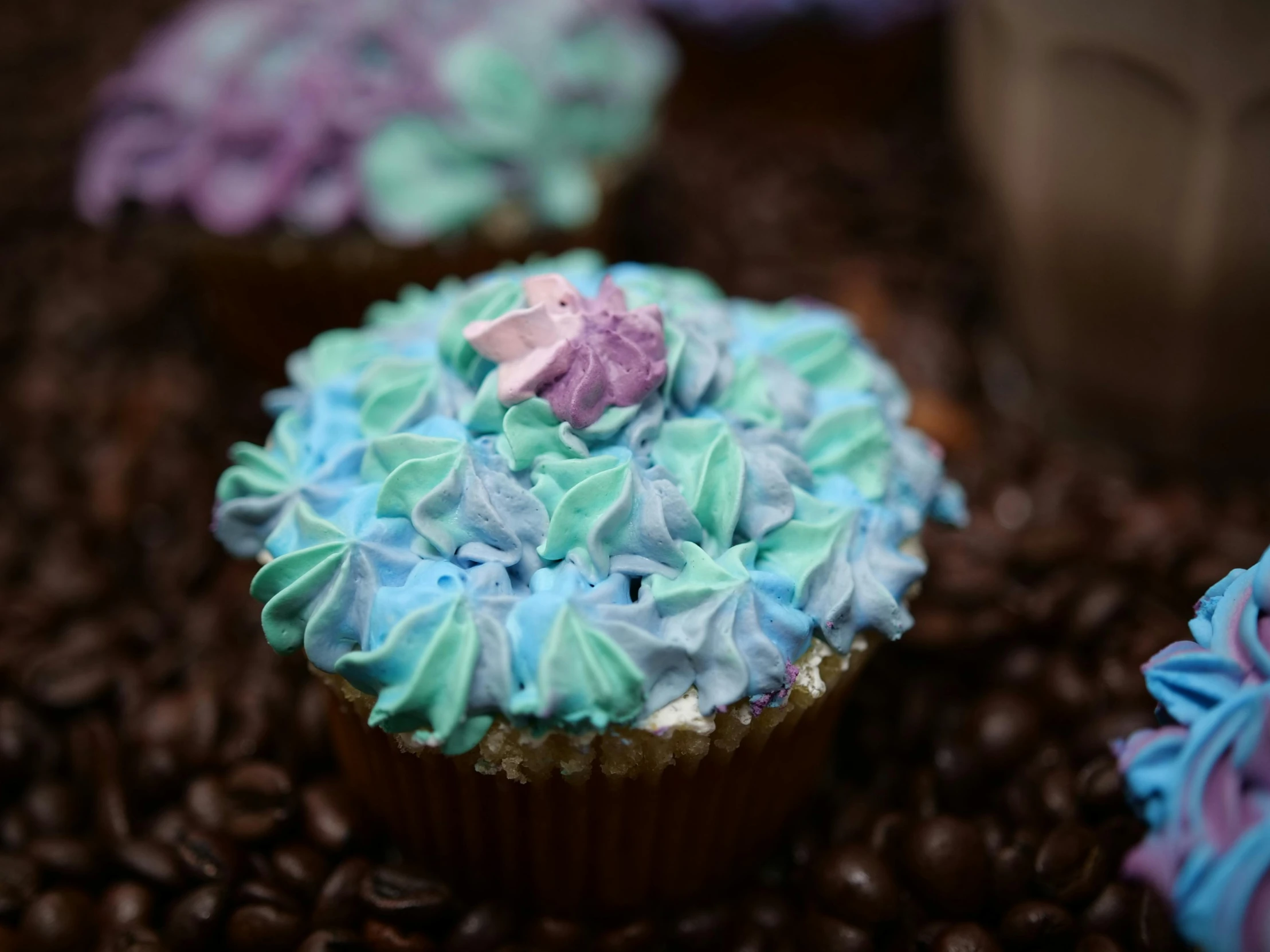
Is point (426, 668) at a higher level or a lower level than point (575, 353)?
lower

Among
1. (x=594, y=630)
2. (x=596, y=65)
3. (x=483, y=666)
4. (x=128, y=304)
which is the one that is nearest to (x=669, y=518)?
(x=594, y=630)

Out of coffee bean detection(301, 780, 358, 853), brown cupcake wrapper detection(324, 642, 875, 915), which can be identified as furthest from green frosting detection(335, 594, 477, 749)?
coffee bean detection(301, 780, 358, 853)

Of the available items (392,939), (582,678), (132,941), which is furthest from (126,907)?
(582,678)

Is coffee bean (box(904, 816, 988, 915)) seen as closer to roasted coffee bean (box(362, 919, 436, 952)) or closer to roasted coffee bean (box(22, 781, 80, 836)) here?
roasted coffee bean (box(362, 919, 436, 952))

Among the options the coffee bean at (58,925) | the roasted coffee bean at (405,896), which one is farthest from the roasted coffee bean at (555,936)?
the coffee bean at (58,925)

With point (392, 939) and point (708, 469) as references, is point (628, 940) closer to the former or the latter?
point (392, 939)

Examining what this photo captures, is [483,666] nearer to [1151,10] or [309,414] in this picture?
[309,414]
